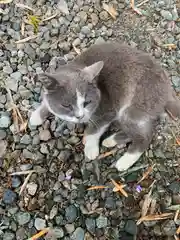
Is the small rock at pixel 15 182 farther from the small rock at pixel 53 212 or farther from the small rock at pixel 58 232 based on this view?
the small rock at pixel 58 232

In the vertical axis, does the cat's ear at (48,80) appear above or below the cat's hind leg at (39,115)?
above

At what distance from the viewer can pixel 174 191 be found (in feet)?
10.00

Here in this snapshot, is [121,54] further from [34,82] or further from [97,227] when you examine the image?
[97,227]

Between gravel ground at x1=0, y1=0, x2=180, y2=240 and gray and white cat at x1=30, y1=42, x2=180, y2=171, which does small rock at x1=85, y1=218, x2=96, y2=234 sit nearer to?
gravel ground at x1=0, y1=0, x2=180, y2=240

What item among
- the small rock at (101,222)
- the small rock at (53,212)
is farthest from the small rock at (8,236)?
the small rock at (101,222)

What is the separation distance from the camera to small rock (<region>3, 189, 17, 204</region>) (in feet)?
9.55

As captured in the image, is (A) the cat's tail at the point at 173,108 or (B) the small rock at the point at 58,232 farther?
(A) the cat's tail at the point at 173,108

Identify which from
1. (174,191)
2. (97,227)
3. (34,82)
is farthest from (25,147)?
(174,191)

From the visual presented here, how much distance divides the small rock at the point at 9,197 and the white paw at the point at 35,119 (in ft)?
1.69

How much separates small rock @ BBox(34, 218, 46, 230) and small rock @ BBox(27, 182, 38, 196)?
18 cm

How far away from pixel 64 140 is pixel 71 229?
0.63 m

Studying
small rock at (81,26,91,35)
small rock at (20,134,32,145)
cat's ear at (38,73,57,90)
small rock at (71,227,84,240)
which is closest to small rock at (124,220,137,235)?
small rock at (71,227,84,240)

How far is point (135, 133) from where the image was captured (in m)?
3.01

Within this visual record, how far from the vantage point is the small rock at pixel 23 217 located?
112 inches
